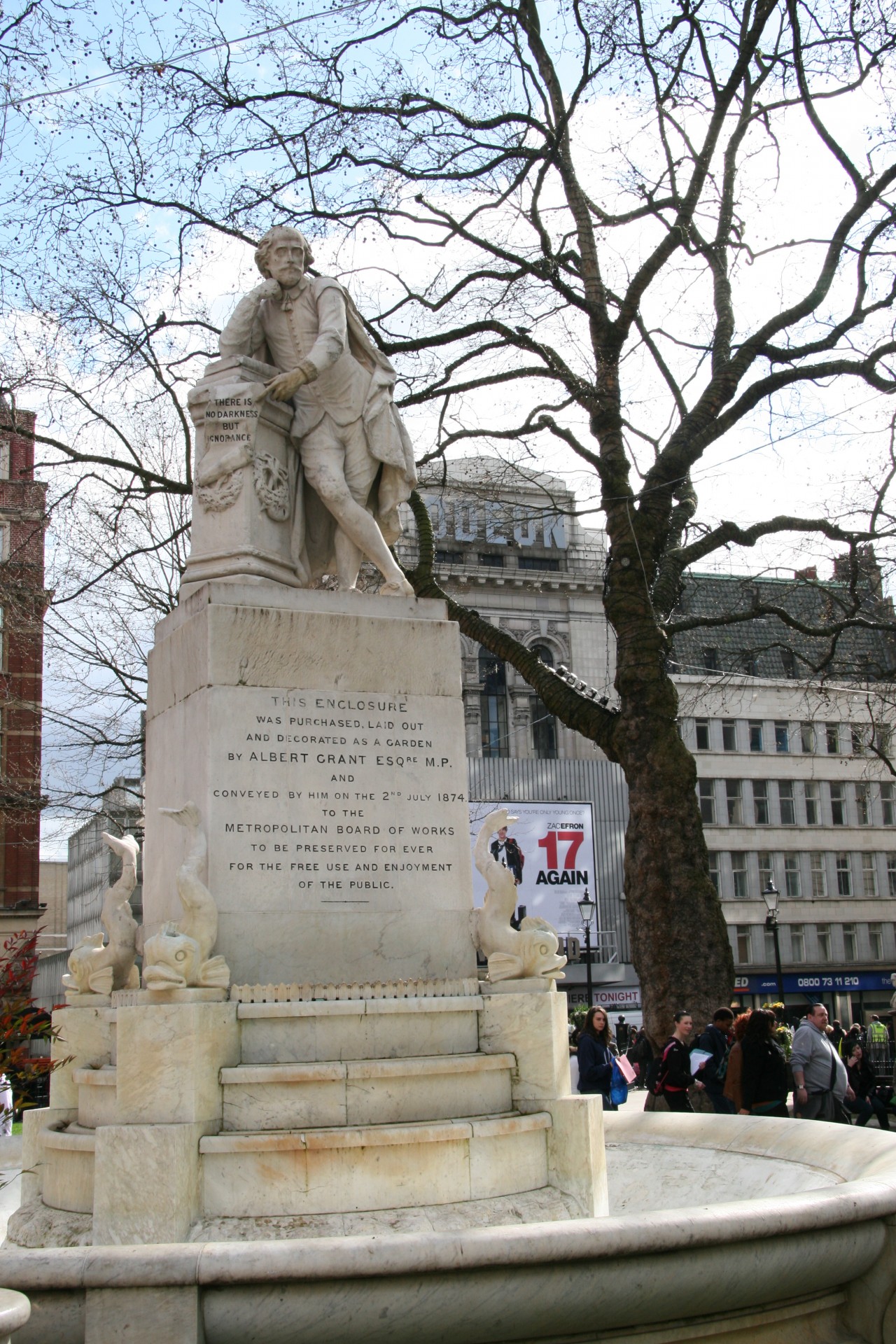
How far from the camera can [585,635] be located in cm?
5428

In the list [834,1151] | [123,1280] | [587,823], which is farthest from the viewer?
[587,823]

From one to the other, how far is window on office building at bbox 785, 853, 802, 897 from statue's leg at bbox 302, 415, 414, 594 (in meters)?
50.2

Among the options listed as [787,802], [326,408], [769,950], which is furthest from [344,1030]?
[787,802]

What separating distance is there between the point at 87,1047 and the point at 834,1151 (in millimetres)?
3991

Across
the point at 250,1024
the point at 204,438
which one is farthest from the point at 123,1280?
the point at 204,438

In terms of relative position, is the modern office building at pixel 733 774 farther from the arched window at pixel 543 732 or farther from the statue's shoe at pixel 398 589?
the statue's shoe at pixel 398 589

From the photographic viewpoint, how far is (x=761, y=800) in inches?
2215

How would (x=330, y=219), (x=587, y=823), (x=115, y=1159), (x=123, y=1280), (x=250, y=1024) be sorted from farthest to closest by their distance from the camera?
(x=587, y=823), (x=330, y=219), (x=250, y=1024), (x=115, y=1159), (x=123, y=1280)

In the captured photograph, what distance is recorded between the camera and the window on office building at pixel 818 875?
Answer: 56.0m

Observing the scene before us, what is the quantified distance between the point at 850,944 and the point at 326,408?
5213 cm

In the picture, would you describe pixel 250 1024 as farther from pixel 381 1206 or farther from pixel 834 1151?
pixel 834 1151

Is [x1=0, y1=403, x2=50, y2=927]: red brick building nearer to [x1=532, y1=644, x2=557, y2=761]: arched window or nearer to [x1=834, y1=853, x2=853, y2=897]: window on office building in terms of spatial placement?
[x1=532, y1=644, x2=557, y2=761]: arched window

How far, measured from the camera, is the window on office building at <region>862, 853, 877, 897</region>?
188ft

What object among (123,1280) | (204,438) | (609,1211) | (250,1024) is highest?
(204,438)
